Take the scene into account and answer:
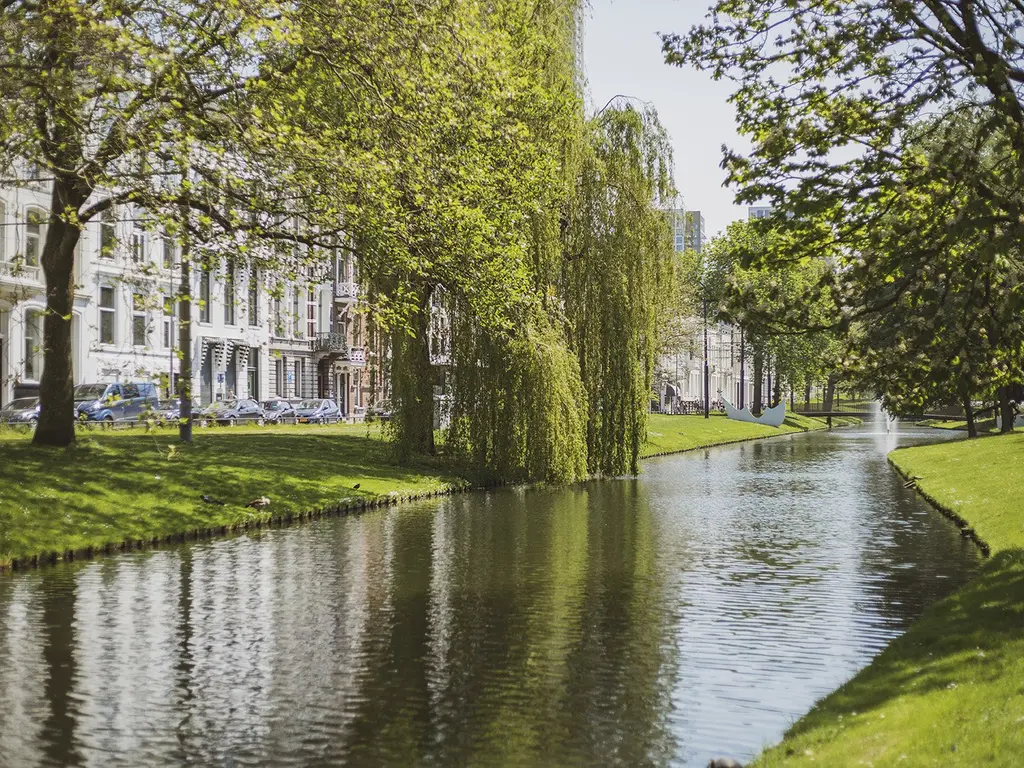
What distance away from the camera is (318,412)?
64562 millimetres

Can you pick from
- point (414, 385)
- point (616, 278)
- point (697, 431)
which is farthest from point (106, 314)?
point (697, 431)

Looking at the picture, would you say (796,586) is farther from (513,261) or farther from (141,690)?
(513,261)

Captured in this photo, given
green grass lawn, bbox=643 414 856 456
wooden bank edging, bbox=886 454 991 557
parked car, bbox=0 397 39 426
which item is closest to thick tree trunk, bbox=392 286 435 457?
wooden bank edging, bbox=886 454 991 557

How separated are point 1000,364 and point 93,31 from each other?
1339cm

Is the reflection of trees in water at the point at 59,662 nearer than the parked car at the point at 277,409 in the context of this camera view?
Yes

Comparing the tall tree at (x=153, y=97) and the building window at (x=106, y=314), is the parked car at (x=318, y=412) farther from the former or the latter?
the tall tree at (x=153, y=97)

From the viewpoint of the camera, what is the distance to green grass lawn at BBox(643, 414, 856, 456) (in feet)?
206

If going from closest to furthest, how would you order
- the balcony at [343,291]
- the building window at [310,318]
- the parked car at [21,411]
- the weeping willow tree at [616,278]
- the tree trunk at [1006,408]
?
1. the weeping willow tree at [616,278]
2. the parked car at [21,411]
3. the tree trunk at [1006,408]
4. the building window at [310,318]
5. the balcony at [343,291]

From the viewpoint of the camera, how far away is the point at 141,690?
11.4m

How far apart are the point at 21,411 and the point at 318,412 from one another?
73.8 feet

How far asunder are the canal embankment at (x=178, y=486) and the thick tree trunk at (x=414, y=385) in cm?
78

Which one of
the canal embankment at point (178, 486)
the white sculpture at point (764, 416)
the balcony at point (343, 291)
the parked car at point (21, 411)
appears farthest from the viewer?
the white sculpture at point (764, 416)

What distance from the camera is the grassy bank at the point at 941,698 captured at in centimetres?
784

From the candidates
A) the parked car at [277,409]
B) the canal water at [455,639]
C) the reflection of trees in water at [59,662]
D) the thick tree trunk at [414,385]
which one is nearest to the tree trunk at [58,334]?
the canal water at [455,639]
